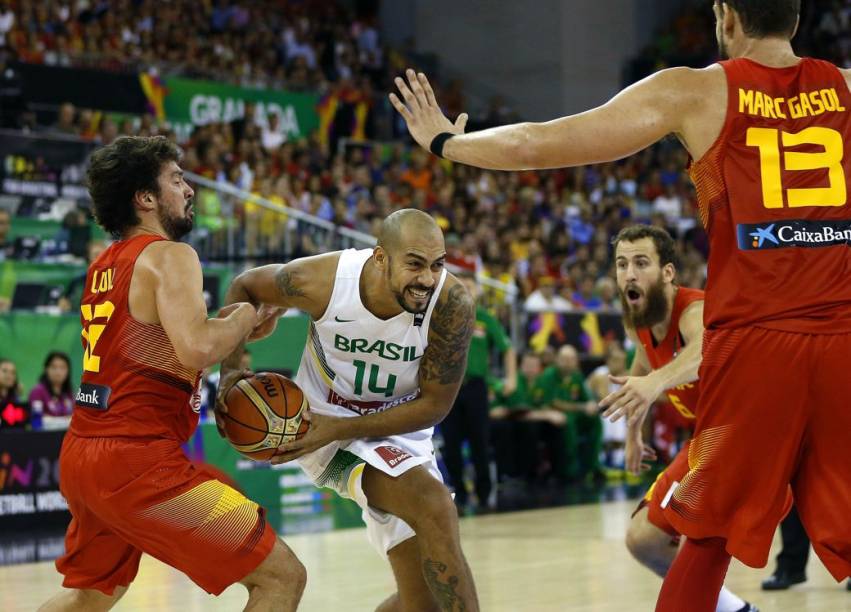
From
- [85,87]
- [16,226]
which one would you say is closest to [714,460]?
[16,226]

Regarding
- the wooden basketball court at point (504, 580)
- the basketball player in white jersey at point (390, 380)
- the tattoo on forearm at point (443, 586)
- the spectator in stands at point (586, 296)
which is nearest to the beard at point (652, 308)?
the basketball player in white jersey at point (390, 380)

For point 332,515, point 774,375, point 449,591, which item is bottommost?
point 332,515

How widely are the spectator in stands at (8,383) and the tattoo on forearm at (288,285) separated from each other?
5579 millimetres

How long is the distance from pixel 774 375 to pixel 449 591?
1720 mm

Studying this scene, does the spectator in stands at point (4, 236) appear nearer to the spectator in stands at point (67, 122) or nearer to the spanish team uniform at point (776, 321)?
the spectator in stands at point (67, 122)

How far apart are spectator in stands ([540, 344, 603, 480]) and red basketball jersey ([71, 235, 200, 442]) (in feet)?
34.0

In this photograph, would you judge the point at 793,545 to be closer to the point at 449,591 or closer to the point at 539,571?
the point at 539,571

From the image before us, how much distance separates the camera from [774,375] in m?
3.42

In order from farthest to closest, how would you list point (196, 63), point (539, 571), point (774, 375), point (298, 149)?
point (196, 63) < point (298, 149) < point (539, 571) < point (774, 375)

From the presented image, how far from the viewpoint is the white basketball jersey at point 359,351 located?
16.3 ft

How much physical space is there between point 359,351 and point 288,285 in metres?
0.41

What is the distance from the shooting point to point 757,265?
3.49 m

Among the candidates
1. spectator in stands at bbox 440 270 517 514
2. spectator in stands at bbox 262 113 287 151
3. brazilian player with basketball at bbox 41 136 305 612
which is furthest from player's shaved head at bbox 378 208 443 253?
spectator in stands at bbox 262 113 287 151

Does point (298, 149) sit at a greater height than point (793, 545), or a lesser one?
greater
